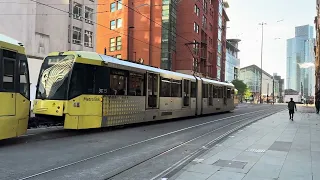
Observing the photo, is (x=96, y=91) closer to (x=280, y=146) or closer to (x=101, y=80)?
(x=101, y=80)

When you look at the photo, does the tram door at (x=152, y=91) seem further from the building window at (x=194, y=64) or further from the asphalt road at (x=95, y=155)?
the building window at (x=194, y=64)

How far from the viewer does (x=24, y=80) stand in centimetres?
1135

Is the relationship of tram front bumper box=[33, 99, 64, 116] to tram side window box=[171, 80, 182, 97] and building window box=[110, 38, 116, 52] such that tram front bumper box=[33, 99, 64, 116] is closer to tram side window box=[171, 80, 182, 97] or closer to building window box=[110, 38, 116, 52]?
tram side window box=[171, 80, 182, 97]

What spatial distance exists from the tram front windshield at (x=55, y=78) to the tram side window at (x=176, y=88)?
904 cm

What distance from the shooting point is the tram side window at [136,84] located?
1686 centimetres

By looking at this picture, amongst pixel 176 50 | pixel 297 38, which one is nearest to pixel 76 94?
pixel 176 50

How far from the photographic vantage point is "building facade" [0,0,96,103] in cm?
3212

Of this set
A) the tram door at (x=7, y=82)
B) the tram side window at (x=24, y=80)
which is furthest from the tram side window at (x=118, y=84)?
the tram door at (x=7, y=82)

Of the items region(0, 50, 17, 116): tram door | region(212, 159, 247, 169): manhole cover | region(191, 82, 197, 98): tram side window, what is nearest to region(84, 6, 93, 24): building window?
region(191, 82, 197, 98): tram side window

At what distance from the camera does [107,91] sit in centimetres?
1504

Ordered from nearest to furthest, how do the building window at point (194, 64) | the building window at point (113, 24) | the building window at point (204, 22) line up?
the building window at point (194, 64) < the building window at point (113, 24) < the building window at point (204, 22)

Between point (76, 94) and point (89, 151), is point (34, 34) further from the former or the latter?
point (89, 151)

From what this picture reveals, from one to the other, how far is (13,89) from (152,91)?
30.8 ft

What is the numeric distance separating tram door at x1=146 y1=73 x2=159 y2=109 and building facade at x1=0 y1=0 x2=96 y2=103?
12.1 m
